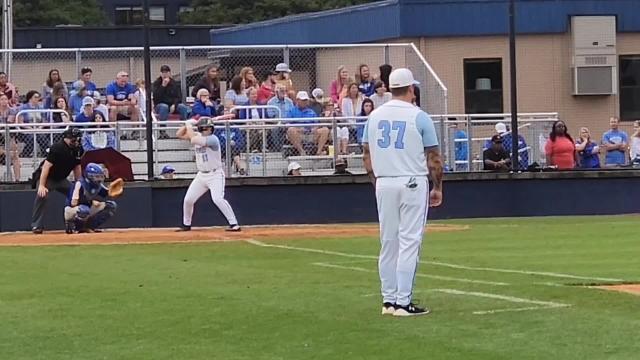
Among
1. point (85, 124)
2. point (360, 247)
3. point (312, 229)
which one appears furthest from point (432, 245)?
point (85, 124)

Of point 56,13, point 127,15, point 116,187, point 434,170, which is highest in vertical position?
point 127,15

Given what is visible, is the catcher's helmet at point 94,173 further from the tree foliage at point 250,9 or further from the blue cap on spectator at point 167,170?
the tree foliage at point 250,9

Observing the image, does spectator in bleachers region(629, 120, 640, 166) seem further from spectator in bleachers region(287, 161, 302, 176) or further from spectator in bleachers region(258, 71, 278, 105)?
spectator in bleachers region(258, 71, 278, 105)

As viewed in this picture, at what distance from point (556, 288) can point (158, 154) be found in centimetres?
1501

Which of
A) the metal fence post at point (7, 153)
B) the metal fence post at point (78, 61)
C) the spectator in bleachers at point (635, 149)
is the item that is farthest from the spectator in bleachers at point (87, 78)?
the spectator in bleachers at point (635, 149)

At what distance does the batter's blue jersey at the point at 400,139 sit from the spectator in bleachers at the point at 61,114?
16065 millimetres

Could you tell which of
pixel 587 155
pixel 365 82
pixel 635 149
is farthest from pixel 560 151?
pixel 365 82

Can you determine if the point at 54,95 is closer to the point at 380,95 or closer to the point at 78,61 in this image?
the point at 78,61

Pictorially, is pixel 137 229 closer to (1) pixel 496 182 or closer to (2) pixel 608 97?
(1) pixel 496 182

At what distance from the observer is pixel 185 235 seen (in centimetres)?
2244

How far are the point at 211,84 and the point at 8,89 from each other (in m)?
4.13

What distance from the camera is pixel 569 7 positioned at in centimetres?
3722

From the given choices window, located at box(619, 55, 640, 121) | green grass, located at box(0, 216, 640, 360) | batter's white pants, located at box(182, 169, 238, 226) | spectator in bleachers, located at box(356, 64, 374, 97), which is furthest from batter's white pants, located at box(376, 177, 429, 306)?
window, located at box(619, 55, 640, 121)

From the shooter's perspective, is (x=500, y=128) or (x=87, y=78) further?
(x=500, y=128)
